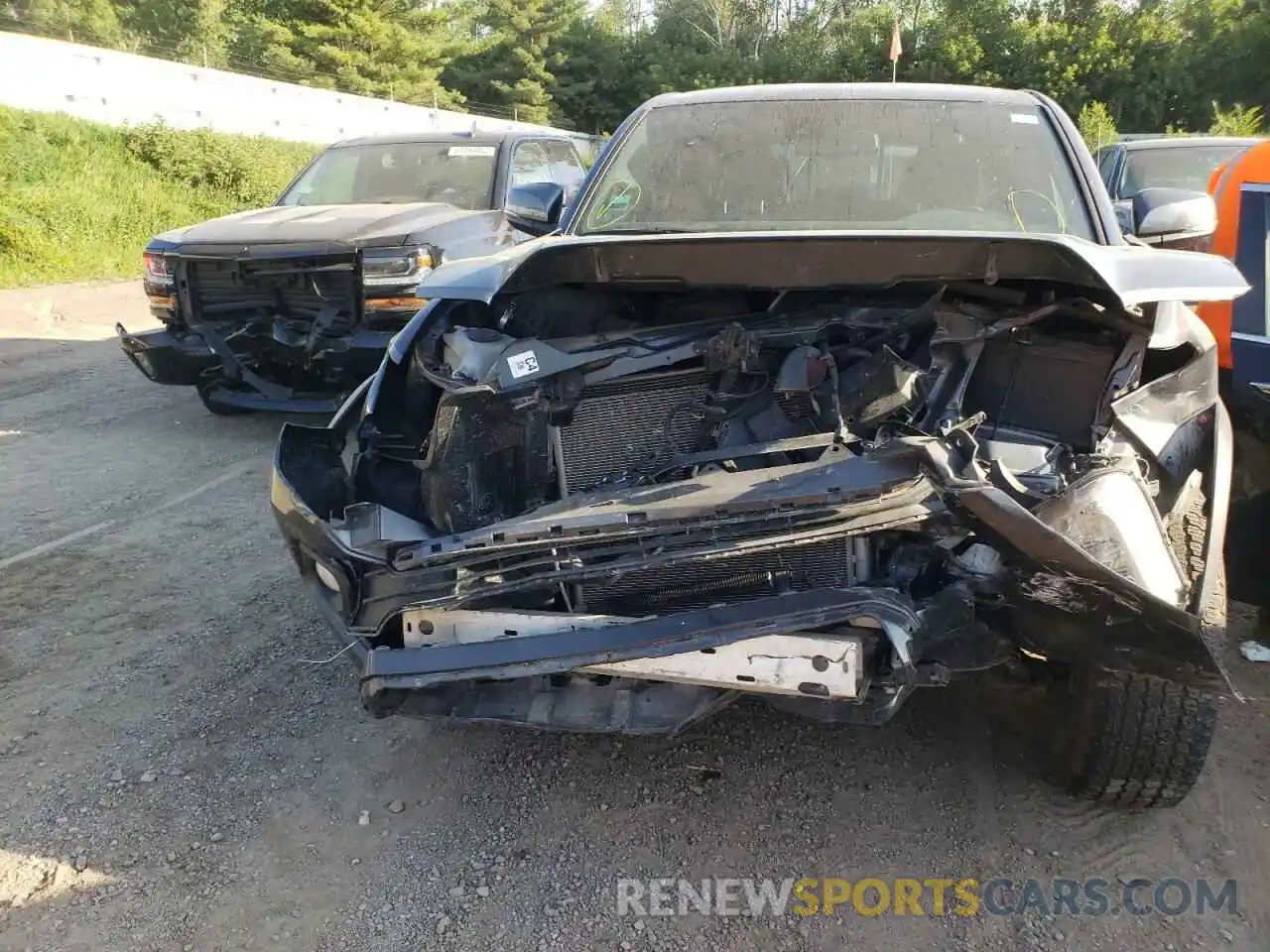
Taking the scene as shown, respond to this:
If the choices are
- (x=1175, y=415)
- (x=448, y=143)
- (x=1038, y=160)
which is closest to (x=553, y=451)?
Answer: (x=1175, y=415)

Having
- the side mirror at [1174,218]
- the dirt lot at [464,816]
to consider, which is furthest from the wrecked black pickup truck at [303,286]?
the side mirror at [1174,218]

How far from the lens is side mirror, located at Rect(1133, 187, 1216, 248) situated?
324 cm

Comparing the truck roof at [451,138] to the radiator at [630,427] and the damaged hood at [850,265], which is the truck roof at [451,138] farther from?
the radiator at [630,427]

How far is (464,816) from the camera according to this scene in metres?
2.57

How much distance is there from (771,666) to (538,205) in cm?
247

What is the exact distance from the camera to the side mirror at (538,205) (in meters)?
3.93

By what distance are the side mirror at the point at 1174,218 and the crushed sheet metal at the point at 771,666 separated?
2.13 meters

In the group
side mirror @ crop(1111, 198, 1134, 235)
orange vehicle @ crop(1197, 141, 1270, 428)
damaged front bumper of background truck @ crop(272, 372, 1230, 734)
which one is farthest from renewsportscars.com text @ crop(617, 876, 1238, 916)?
side mirror @ crop(1111, 198, 1134, 235)

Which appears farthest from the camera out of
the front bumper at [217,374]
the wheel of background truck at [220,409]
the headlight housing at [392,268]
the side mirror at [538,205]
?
the wheel of background truck at [220,409]

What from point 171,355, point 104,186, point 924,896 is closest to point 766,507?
point 924,896

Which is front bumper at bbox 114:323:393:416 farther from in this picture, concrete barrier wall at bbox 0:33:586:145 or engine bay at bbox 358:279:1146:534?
concrete barrier wall at bbox 0:33:586:145

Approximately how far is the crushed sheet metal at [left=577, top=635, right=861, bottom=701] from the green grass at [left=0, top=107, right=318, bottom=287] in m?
13.0

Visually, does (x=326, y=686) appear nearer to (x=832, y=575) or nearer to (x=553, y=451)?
(x=553, y=451)

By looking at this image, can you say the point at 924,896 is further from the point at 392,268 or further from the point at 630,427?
the point at 392,268
